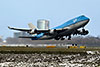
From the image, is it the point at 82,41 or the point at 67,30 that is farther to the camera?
the point at 82,41

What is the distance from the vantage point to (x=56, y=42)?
14762cm

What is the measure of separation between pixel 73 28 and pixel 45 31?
14374 millimetres

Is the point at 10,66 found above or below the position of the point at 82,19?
below

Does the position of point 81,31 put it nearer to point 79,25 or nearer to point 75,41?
point 79,25

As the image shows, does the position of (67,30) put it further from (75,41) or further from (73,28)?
(75,41)

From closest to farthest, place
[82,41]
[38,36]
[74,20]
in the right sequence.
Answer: [74,20]
[38,36]
[82,41]

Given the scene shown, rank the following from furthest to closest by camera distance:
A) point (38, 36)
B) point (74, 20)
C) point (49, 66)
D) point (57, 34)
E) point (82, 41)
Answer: point (82, 41)
point (38, 36)
point (57, 34)
point (74, 20)
point (49, 66)

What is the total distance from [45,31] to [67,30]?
12.7m

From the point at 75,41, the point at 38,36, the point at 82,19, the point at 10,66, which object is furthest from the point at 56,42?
the point at 10,66

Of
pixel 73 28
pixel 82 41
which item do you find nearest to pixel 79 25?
pixel 73 28

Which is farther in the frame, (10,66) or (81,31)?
(81,31)

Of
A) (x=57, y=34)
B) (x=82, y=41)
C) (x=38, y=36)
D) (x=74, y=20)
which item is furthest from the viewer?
(x=82, y=41)

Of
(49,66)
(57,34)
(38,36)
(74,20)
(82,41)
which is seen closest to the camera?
(49,66)

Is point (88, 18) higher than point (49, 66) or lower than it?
higher
